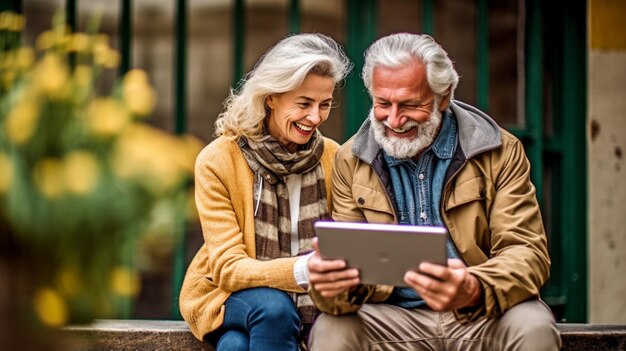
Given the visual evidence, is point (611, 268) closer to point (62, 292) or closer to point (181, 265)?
point (181, 265)

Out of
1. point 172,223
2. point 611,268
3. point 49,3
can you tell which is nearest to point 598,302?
point 611,268

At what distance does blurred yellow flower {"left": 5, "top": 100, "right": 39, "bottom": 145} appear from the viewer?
5.46 feet

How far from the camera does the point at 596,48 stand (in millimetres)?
5414

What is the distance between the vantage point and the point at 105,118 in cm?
172

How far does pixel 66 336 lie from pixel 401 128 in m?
2.11

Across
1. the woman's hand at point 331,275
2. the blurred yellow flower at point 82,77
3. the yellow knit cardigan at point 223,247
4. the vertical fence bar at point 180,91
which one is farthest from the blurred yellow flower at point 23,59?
the vertical fence bar at point 180,91

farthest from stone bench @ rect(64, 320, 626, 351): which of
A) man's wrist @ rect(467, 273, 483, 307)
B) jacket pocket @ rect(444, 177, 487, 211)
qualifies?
man's wrist @ rect(467, 273, 483, 307)

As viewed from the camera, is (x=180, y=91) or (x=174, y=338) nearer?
(x=174, y=338)

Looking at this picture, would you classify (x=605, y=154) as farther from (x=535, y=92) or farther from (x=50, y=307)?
(x=50, y=307)

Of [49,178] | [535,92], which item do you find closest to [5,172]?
[49,178]

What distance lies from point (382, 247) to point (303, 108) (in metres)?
0.97

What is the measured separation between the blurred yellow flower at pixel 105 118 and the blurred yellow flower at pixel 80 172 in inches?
1.9

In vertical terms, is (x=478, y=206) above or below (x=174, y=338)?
above

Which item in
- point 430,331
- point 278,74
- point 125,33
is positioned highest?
point 125,33
